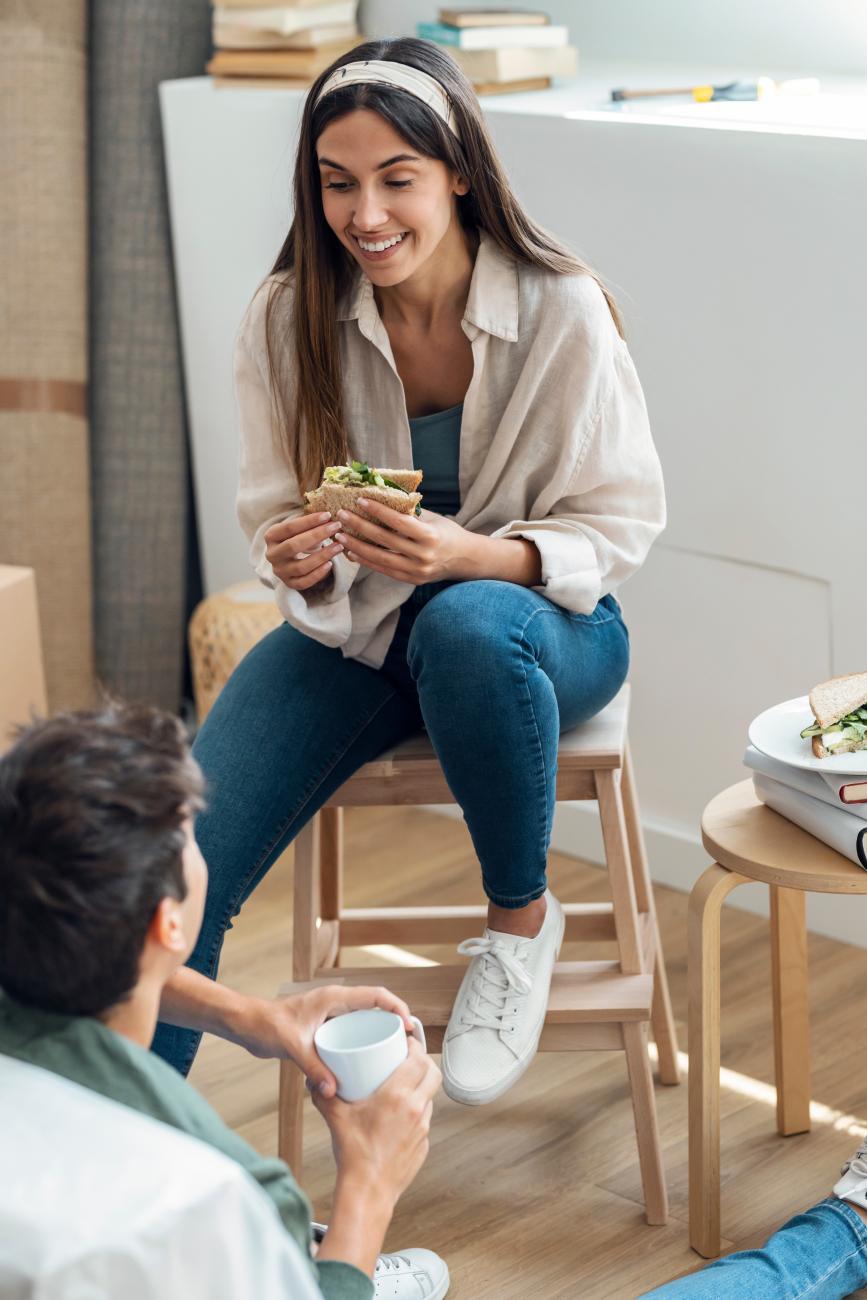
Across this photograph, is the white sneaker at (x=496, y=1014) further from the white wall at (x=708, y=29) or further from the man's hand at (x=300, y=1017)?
the white wall at (x=708, y=29)

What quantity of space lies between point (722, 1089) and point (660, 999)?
0.14 meters

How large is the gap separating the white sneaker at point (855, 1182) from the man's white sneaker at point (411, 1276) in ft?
1.34

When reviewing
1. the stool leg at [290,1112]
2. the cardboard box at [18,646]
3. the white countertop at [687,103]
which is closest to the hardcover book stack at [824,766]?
the stool leg at [290,1112]

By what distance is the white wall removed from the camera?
2572 mm

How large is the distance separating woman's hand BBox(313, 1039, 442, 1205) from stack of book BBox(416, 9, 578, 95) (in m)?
1.82

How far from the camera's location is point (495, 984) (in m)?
1.72

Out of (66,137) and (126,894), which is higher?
(66,137)

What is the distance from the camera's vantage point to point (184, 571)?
10.7 ft

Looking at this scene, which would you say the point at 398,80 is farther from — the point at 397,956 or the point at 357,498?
the point at 397,956

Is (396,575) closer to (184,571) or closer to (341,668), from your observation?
(341,668)

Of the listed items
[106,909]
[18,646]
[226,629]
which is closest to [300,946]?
[106,909]

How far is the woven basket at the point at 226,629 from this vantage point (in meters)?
2.85

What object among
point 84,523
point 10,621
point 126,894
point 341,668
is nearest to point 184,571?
point 84,523

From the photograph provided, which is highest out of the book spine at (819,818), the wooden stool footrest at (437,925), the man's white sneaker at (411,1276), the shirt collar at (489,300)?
the shirt collar at (489,300)
